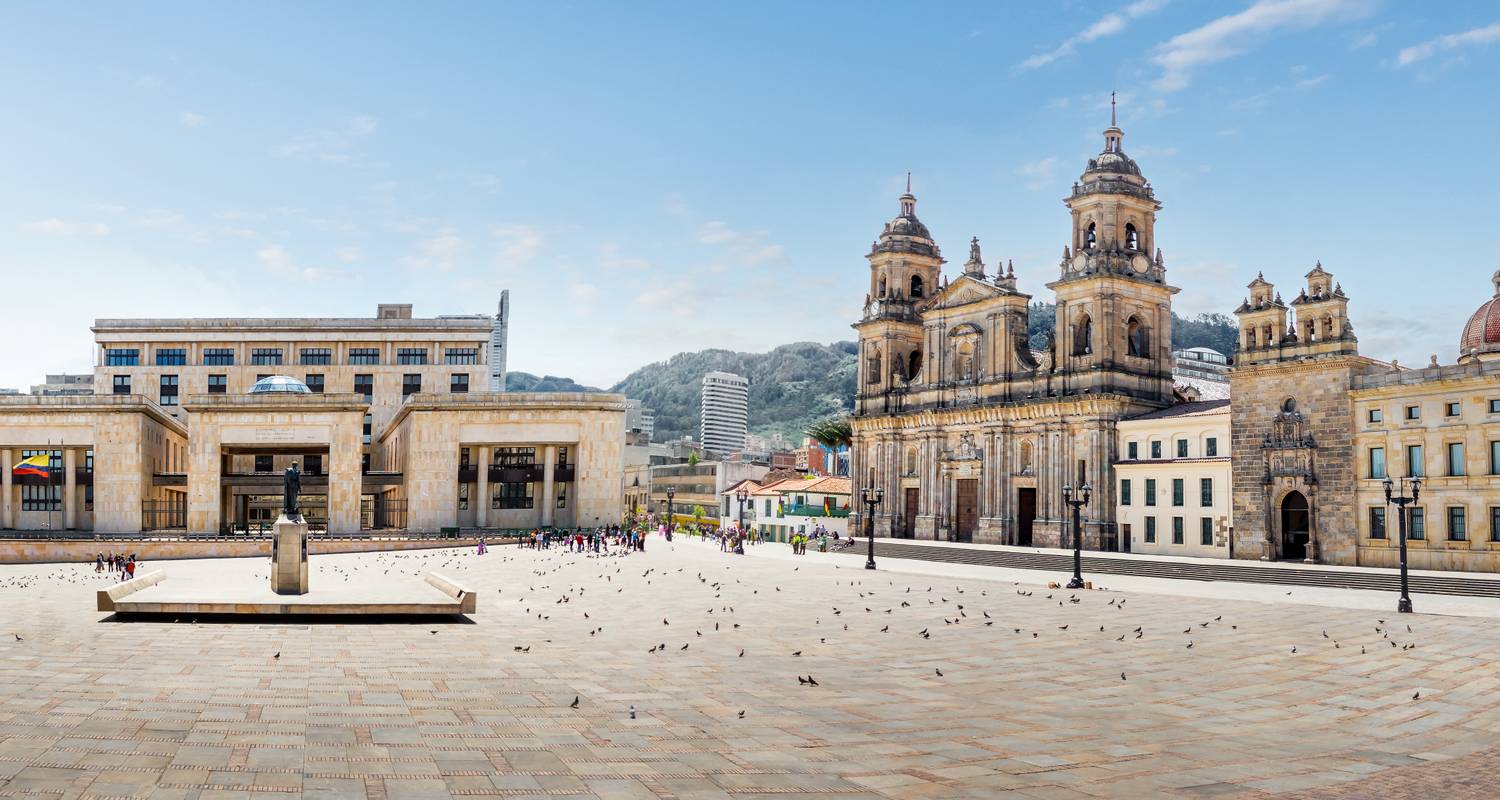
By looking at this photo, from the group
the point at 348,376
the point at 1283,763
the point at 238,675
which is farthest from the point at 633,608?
the point at 348,376

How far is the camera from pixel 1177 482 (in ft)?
189

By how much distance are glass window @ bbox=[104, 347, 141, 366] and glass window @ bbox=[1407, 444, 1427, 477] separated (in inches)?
3654

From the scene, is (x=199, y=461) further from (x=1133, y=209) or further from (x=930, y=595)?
(x=1133, y=209)

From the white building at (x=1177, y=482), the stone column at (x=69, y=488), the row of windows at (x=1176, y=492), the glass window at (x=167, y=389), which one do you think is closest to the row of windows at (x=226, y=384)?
the glass window at (x=167, y=389)

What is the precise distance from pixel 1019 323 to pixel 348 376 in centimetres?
5707

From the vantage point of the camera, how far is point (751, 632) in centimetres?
2394

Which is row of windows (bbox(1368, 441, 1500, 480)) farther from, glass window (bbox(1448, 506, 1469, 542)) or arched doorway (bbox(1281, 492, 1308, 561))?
Answer: arched doorway (bbox(1281, 492, 1308, 561))

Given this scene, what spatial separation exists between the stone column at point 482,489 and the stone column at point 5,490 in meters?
29.2

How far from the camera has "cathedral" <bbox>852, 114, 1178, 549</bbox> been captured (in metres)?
63.9

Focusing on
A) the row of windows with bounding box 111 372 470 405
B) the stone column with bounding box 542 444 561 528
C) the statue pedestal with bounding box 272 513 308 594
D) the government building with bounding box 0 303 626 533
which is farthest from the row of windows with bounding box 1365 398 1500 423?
the row of windows with bounding box 111 372 470 405

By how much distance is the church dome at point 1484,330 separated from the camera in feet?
176

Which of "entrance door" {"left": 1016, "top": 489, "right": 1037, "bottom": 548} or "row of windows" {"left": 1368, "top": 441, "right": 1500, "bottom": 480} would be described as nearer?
"row of windows" {"left": 1368, "top": 441, "right": 1500, "bottom": 480}

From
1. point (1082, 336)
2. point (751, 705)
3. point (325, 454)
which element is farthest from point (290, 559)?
point (325, 454)

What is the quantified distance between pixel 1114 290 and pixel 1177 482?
39.8ft
